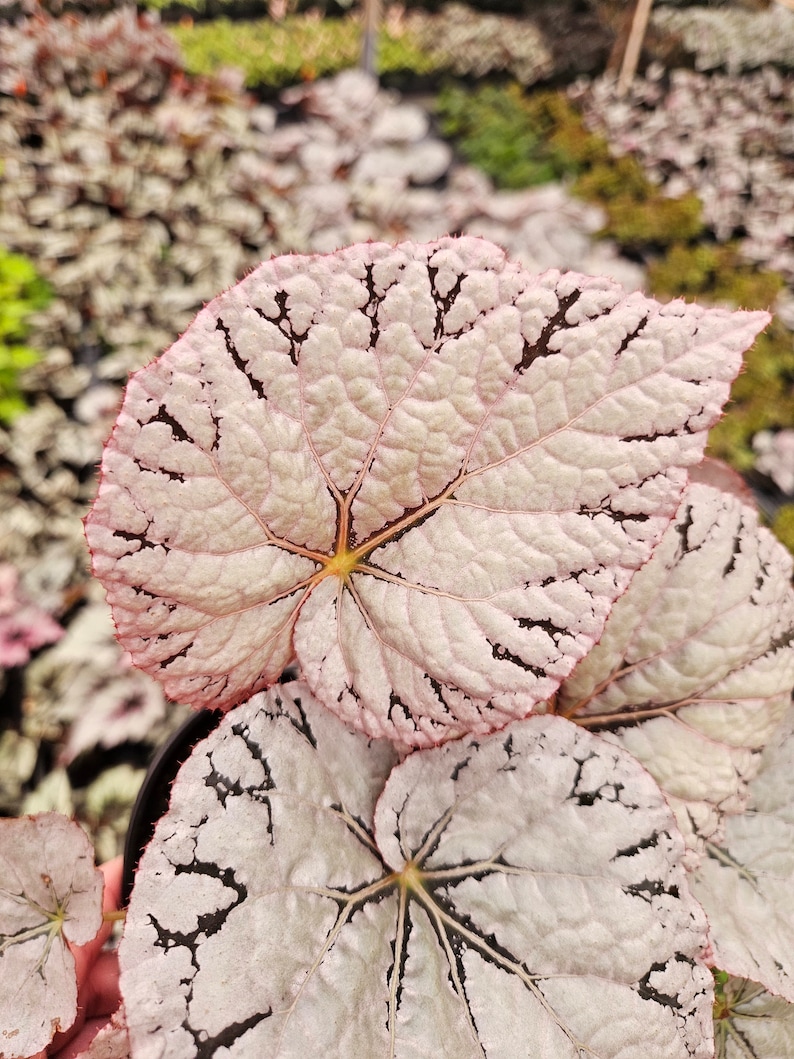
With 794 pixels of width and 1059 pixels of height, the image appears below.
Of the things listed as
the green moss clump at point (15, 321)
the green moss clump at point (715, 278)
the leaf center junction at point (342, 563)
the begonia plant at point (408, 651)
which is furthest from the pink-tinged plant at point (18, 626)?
the green moss clump at point (715, 278)

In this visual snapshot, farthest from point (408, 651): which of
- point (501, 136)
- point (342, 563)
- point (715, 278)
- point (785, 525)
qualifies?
point (501, 136)

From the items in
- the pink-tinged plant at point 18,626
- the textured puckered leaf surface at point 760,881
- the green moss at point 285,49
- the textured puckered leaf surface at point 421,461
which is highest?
the green moss at point 285,49

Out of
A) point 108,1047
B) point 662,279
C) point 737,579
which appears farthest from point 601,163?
point 108,1047

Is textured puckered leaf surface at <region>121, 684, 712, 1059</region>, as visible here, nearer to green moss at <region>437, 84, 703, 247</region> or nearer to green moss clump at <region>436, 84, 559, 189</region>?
green moss at <region>437, 84, 703, 247</region>

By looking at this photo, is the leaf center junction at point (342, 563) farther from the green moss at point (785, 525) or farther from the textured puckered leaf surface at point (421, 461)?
the green moss at point (785, 525)

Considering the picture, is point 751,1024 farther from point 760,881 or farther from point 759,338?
point 759,338

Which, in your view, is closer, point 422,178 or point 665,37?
point 422,178

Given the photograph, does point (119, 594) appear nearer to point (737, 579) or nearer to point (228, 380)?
point (228, 380)
